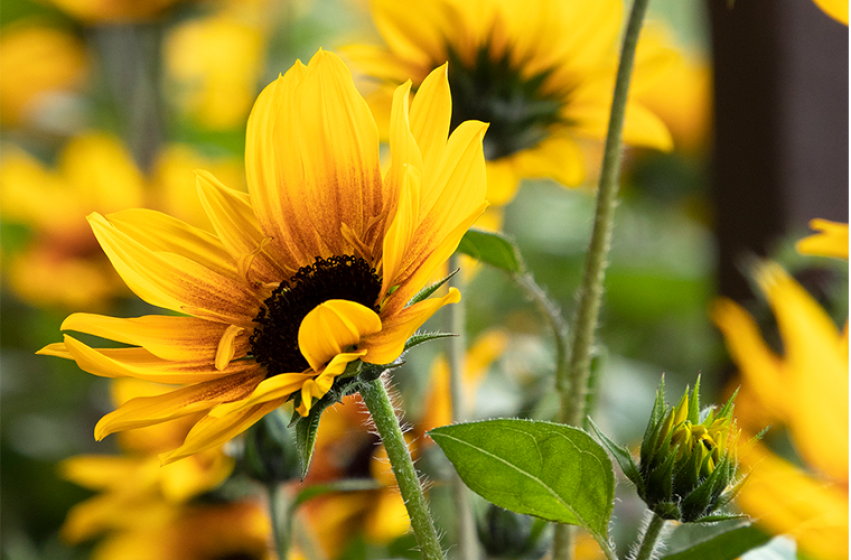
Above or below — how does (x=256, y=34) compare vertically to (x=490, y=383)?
above

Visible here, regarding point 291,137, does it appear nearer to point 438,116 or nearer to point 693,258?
point 438,116

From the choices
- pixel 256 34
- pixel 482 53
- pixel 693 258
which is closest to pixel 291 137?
pixel 482 53

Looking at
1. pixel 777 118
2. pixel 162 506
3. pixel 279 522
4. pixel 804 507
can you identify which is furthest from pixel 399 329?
pixel 777 118

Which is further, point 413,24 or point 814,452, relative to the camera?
point 413,24

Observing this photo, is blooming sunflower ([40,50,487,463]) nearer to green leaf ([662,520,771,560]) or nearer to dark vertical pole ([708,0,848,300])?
green leaf ([662,520,771,560])

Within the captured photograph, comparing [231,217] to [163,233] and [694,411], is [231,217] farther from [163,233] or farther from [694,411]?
[694,411]
